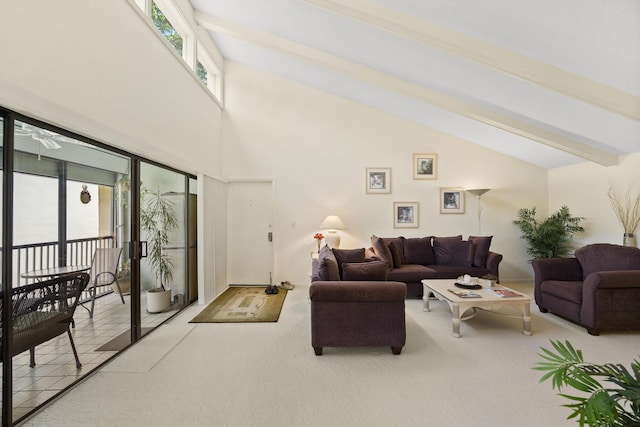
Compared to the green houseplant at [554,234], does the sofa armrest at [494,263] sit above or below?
below

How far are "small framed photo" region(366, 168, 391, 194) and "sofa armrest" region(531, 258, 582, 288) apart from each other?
8.33 ft

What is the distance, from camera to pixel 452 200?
5223mm

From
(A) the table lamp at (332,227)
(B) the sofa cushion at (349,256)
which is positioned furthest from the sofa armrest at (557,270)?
(A) the table lamp at (332,227)

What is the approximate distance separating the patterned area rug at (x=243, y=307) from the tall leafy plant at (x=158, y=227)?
29.0 inches

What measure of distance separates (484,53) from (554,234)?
12.4 feet

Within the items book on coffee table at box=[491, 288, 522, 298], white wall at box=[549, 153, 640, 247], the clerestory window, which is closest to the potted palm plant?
the clerestory window

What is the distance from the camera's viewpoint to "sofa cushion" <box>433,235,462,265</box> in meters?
4.68

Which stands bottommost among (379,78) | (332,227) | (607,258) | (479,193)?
(607,258)

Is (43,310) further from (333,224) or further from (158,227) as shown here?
(333,224)

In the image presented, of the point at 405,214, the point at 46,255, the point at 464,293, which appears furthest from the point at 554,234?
the point at 46,255

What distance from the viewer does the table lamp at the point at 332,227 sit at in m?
4.68

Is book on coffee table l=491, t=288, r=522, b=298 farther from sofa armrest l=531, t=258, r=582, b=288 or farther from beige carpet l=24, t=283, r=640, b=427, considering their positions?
sofa armrest l=531, t=258, r=582, b=288

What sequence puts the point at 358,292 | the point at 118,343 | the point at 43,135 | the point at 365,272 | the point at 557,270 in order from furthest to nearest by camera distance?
the point at 557,270 < the point at 365,272 < the point at 118,343 < the point at 358,292 < the point at 43,135

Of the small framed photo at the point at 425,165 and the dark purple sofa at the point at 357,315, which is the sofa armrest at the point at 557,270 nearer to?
the small framed photo at the point at 425,165
